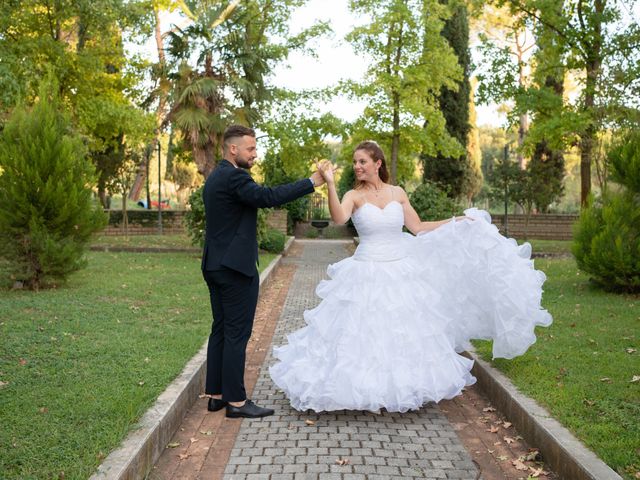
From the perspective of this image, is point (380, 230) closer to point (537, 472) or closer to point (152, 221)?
point (537, 472)

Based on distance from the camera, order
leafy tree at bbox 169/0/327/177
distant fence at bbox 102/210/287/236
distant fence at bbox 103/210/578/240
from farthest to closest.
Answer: distant fence at bbox 103/210/578/240
distant fence at bbox 102/210/287/236
leafy tree at bbox 169/0/327/177

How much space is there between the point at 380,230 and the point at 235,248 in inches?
54.1

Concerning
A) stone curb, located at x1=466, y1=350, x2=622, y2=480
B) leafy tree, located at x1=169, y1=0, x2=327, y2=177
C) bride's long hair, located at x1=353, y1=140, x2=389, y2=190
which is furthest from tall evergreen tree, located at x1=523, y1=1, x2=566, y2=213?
stone curb, located at x1=466, y1=350, x2=622, y2=480

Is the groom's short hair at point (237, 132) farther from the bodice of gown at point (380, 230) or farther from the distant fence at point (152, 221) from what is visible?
the distant fence at point (152, 221)

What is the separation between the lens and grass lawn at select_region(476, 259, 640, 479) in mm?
4527

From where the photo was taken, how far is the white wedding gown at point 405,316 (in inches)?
210

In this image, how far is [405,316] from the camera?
5.54 meters

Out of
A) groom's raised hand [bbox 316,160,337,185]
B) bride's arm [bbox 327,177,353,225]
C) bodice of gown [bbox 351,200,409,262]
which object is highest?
groom's raised hand [bbox 316,160,337,185]

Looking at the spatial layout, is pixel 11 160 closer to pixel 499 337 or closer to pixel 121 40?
pixel 499 337

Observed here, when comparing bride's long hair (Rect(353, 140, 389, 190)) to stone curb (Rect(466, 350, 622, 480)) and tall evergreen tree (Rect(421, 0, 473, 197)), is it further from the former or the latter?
tall evergreen tree (Rect(421, 0, 473, 197))

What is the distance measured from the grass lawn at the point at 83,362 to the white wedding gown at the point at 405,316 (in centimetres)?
140

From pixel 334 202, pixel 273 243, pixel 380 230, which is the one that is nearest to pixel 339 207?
pixel 334 202

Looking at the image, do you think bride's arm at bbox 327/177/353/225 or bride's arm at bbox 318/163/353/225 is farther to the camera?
bride's arm at bbox 327/177/353/225

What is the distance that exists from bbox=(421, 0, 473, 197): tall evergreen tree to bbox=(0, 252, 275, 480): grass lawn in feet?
77.1
